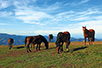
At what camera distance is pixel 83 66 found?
379 inches

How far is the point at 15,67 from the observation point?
12.6 m

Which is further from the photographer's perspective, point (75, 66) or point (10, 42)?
point (10, 42)

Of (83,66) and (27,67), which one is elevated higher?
(83,66)

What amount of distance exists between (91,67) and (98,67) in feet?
2.15

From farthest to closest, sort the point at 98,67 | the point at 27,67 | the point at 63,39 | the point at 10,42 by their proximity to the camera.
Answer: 1. the point at 10,42
2. the point at 63,39
3. the point at 27,67
4. the point at 98,67

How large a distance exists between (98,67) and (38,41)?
50.6 ft

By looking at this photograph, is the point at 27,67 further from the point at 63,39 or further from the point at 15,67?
the point at 63,39

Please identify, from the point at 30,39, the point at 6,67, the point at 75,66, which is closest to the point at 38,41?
the point at 30,39

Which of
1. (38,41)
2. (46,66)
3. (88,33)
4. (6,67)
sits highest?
(88,33)

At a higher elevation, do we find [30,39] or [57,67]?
[30,39]

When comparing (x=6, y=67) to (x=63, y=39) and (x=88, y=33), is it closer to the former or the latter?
(x=63, y=39)

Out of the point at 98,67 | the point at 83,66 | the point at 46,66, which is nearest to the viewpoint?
the point at 98,67

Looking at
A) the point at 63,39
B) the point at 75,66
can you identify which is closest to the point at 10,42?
the point at 63,39

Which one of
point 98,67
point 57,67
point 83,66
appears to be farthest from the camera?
point 57,67
